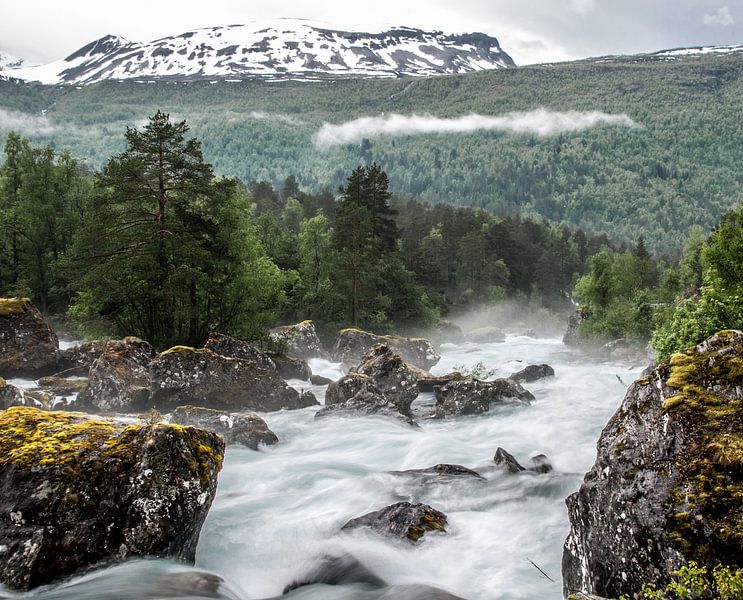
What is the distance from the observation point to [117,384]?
21.0 metres

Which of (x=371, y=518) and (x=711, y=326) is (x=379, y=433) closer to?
(x=371, y=518)

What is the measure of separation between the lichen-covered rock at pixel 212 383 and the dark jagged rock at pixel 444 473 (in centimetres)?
938

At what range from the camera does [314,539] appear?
11867 mm

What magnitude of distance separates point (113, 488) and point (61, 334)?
37.9 m

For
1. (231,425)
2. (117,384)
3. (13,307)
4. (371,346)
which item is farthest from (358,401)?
(13,307)

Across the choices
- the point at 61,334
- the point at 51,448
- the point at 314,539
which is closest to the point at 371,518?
the point at 314,539

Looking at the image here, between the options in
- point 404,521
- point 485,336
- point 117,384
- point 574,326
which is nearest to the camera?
point 404,521

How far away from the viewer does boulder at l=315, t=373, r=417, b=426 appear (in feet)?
73.8

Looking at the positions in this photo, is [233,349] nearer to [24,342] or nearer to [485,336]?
[24,342]

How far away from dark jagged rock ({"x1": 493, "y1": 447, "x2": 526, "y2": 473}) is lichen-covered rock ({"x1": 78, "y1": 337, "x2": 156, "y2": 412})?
1311cm

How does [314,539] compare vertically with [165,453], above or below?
below

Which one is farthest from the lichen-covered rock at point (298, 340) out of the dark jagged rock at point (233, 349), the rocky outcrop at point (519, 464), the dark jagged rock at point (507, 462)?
the rocky outcrop at point (519, 464)

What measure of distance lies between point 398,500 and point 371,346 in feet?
80.1

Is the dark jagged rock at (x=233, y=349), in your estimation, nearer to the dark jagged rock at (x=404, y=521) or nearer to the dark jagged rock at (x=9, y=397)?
the dark jagged rock at (x=9, y=397)
